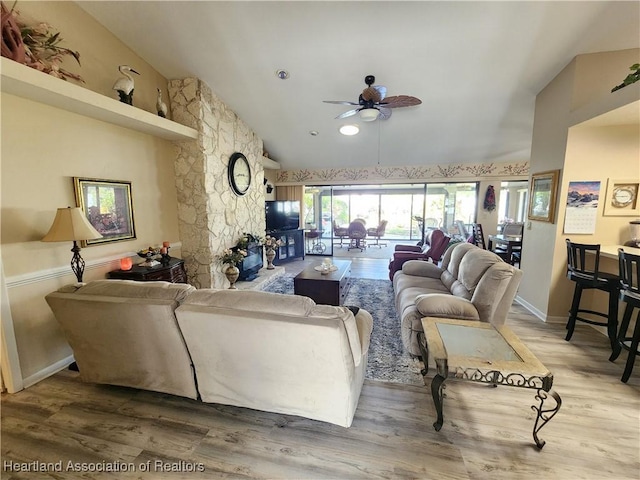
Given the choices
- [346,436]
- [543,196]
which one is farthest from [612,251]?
[346,436]

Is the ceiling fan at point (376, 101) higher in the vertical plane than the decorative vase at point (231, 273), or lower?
higher

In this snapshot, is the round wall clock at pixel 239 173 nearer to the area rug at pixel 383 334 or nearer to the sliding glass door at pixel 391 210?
the area rug at pixel 383 334

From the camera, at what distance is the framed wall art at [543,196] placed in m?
3.28

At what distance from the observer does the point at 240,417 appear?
188 centimetres

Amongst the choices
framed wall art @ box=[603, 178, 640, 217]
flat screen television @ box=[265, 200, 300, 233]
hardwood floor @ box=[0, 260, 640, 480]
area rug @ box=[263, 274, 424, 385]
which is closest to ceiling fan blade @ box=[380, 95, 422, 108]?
framed wall art @ box=[603, 178, 640, 217]

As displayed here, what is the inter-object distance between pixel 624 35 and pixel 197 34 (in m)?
4.35

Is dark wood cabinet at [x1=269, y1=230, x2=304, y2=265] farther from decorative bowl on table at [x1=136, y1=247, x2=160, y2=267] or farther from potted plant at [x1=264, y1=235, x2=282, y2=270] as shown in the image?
decorative bowl on table at [x1=136, y1=247, x2=160, y2=267]

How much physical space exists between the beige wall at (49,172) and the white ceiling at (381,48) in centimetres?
39

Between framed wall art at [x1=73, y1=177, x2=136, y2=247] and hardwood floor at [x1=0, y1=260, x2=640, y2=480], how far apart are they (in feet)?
4.92

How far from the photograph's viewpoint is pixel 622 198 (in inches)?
121

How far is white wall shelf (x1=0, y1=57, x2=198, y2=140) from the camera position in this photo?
6.31 ft

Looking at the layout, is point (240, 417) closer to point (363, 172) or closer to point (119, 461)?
point (119, 461)

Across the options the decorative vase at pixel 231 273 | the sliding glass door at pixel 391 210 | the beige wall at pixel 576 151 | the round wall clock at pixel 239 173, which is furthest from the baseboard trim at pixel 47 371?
the sliding glass door at pixel 391 210

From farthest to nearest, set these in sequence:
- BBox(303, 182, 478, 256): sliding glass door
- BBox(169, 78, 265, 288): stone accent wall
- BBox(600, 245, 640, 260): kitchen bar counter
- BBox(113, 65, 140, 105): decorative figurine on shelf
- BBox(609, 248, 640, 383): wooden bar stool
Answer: BBox(303, 182, 478, 256): sliding glass door, BBox(169, 78, 265, 288): stone accent wall, BBox(113, 65, 140, 105): decorative figurine on shelf, BBox(600, 245, 640, 260): kitchen bar counter, BBox(609, 248, 640, 383): wooden bar stool
